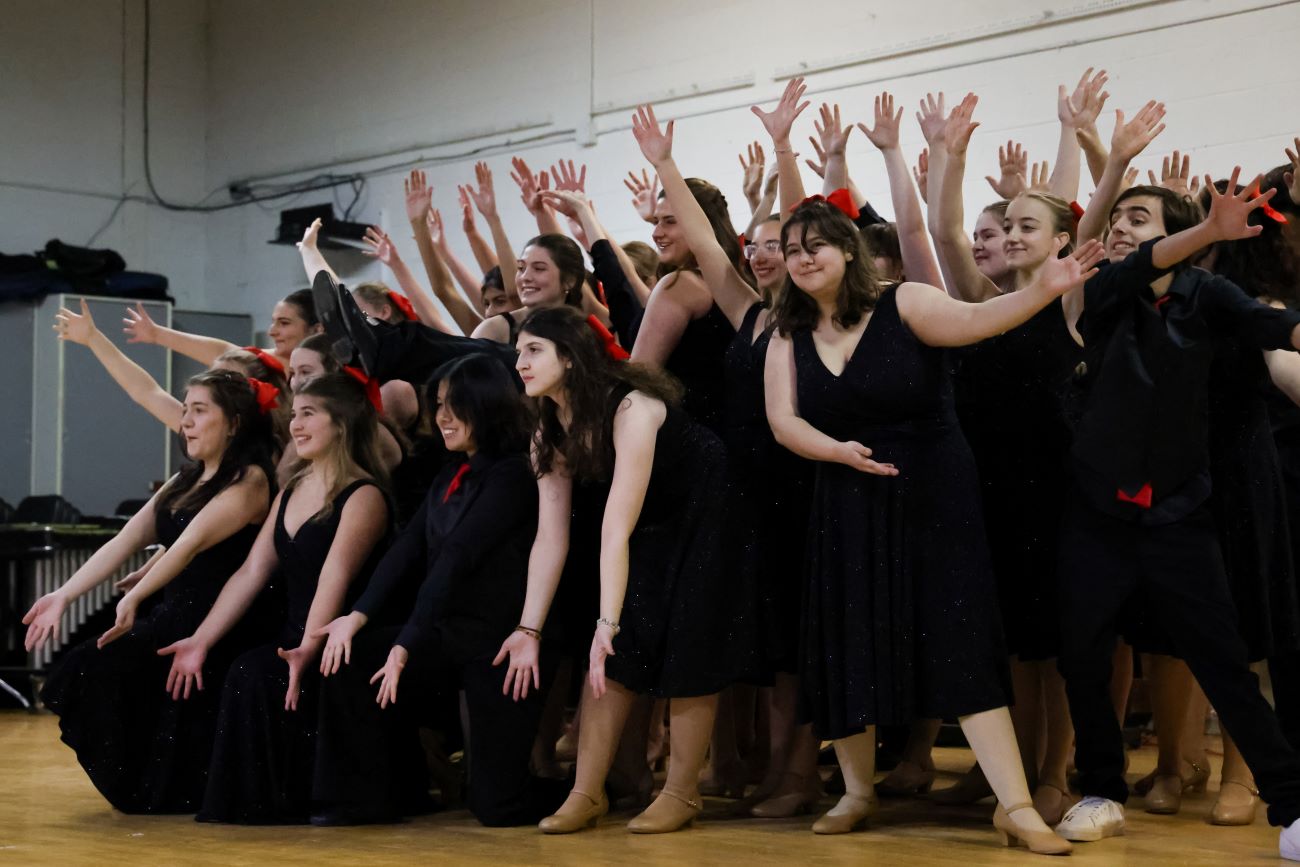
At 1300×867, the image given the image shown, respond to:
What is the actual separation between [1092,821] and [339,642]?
1911 mm

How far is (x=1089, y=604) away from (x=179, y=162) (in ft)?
32.9

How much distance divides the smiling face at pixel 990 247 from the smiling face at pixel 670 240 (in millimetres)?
812

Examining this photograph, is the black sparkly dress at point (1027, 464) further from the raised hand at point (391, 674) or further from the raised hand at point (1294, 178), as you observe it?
the raised hand at point (391, 674)

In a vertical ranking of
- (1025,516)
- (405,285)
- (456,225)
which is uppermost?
(456,225)

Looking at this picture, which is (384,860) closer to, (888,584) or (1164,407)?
(888,584)

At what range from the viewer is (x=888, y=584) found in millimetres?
3574

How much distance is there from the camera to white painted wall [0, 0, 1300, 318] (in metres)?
6.80

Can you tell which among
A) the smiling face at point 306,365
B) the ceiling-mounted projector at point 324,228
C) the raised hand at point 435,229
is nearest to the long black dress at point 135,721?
the smiling face at point 306,365

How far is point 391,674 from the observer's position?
389 centimetres

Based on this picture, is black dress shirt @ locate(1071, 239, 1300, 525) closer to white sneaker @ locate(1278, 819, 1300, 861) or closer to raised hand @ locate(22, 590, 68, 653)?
white sneaker @ locate(1278, 819, 1300, 861)

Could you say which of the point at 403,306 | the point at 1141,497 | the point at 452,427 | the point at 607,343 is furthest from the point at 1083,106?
the point at 403,306

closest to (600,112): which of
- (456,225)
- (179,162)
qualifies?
(456,225)

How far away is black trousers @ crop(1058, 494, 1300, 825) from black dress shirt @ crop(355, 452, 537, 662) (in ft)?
4.67

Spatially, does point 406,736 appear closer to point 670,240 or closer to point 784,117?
point 670,240
